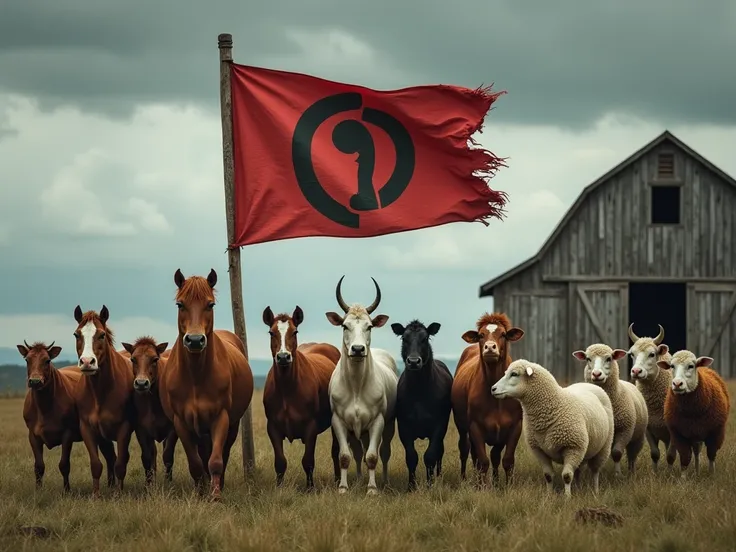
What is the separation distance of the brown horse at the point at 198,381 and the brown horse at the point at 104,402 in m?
0.71

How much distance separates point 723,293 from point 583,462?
743 inches

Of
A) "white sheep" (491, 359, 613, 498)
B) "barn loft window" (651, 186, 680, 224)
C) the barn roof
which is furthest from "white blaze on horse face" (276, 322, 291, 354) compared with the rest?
"barn loft window" (651, 186, 680, 224)

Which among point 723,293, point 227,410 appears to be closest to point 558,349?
point 723,293

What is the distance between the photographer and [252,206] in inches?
576

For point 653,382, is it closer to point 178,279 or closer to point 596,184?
point 178,279

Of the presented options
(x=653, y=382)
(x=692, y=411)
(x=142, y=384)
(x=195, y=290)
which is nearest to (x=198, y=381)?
(x=142, y=384)

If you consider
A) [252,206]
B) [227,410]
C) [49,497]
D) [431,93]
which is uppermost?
[431,93]

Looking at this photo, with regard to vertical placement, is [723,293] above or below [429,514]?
above

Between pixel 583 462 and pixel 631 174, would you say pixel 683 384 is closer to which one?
pixel 583 462

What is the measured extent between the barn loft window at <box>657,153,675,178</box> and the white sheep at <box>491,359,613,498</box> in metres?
19.7

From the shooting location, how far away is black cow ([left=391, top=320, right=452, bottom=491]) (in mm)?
13133

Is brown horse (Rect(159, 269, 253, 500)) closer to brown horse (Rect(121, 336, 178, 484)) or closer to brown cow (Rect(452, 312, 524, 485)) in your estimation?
brown horse (Rect(121, 336, 178, 484))

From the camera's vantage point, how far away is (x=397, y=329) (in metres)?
Answer: 13.3

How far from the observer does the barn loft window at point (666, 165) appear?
30.6 meters
